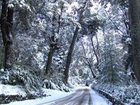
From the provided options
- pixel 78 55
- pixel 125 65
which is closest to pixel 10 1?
pixel 125 65

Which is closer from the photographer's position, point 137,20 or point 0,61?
point 137,20

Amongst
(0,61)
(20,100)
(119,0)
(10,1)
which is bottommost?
(20,100)

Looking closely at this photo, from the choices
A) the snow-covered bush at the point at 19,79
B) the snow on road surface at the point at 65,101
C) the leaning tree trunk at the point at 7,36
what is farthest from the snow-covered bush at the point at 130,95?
the leaning tree trunk at the point at 7,36

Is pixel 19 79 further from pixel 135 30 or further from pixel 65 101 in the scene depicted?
pixel 135 30

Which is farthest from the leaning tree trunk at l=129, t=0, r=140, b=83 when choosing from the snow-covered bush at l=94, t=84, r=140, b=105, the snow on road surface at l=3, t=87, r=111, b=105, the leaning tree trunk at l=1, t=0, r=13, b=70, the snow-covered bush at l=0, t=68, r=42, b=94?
the leaning tree trunk at l=1, t=0, r=13, b=70

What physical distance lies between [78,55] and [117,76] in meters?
39.9

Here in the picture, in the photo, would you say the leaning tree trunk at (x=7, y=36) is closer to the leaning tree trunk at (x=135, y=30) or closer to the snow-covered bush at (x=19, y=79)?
the snow-covered bush at (x=19, y=79)

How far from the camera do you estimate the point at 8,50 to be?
2152 centimetres

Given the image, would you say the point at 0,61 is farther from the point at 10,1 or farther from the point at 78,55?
the point at 78,55

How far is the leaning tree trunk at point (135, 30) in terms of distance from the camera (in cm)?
768

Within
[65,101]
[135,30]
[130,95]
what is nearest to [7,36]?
[65,101]

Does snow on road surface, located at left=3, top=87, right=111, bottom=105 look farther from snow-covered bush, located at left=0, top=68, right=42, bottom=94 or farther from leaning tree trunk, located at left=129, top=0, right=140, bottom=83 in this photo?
leaning tree trunk, located at left=129, top=0, right=140, bottom=83

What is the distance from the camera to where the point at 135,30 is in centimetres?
776

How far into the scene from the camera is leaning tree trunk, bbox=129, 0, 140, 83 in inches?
303
